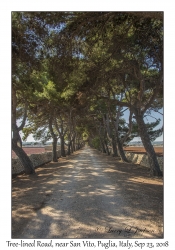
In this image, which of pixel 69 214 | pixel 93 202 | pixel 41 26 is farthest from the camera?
pixel 93 202

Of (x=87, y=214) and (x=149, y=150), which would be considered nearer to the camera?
(x=87, y=214)

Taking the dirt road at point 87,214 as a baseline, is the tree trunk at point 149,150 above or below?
above

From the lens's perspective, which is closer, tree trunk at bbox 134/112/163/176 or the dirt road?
the dirt road

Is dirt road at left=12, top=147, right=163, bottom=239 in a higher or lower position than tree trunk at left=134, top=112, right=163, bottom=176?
lower

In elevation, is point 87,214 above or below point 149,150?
below

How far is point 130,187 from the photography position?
8352mm

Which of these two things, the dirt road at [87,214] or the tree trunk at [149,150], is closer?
the dirt road at [87,214]

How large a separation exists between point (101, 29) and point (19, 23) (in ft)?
8.21
